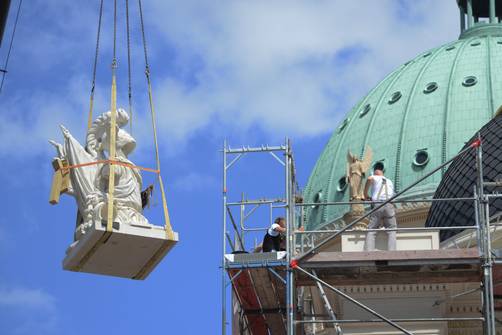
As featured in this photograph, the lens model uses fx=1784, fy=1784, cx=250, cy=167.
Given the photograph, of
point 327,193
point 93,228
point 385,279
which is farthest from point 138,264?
point 327,193

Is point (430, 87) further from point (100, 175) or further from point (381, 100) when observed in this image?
point (100, 175)

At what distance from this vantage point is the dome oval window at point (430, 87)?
8011cm

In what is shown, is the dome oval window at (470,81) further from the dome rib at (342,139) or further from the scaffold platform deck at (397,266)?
the scaffold platform deck at (397,266)

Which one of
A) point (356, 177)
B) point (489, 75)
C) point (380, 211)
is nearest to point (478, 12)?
point (489, 75)

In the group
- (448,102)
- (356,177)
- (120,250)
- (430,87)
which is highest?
(430,87)

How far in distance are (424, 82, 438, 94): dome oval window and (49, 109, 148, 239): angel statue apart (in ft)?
151

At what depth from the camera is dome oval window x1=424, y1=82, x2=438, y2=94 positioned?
8011 centimetres

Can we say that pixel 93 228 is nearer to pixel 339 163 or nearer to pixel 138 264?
pixel 138 264

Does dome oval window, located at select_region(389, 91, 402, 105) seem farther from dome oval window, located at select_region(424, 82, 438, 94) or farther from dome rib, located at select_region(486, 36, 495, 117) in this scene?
dome rib, located at select_region(486, 36, 495, 117)

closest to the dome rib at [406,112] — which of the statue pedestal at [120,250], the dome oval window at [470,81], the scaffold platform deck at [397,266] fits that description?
→ the dome oval window at [470,81]

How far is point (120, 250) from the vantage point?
31031 mm

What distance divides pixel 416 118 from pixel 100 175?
4547cm

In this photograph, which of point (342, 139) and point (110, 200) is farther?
point (342, 139)

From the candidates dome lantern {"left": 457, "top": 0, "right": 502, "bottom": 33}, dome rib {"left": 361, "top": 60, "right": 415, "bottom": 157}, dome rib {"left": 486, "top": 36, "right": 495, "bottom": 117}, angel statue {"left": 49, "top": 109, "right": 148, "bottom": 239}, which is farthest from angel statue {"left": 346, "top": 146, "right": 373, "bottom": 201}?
dome lantern {"left": 457, "top": 0, "right": 502, "bottom": 33}
